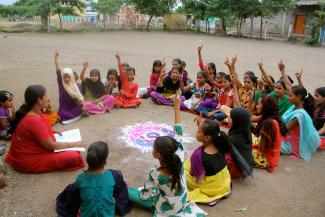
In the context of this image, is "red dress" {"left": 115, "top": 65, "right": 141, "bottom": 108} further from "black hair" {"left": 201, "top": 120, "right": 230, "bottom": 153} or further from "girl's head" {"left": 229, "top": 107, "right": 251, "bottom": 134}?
"black hair" {"left": 201, "top": 120, "right": 230, "bottom": 153}

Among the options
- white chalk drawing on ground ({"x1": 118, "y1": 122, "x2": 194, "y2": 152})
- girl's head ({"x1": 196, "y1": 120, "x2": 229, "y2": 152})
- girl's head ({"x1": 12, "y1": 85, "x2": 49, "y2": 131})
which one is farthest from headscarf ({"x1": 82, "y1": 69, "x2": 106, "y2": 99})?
girl's head ({"x1": 196, "y1": 120, "x2": 229, "y2": 152})

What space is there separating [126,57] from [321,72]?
24.3 ft

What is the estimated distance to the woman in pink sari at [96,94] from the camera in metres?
5.92

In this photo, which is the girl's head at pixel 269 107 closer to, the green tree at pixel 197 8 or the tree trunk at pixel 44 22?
the tree trunk at pixel 44 22

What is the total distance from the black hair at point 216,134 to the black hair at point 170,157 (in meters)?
0.57

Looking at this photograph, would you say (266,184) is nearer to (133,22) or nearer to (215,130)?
(215,130)

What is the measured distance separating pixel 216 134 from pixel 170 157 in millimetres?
727

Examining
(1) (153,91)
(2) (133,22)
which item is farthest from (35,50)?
(2) (133,22)

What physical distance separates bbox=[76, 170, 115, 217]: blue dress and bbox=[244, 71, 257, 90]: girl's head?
3.55 metres

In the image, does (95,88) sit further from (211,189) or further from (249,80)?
(211,189)

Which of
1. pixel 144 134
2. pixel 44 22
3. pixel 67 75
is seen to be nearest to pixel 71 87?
pixel 67 75

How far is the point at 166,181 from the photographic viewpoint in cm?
273

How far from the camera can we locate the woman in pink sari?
233 inches

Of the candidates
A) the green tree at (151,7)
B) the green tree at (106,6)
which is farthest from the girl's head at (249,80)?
the green tree at (106,6)
